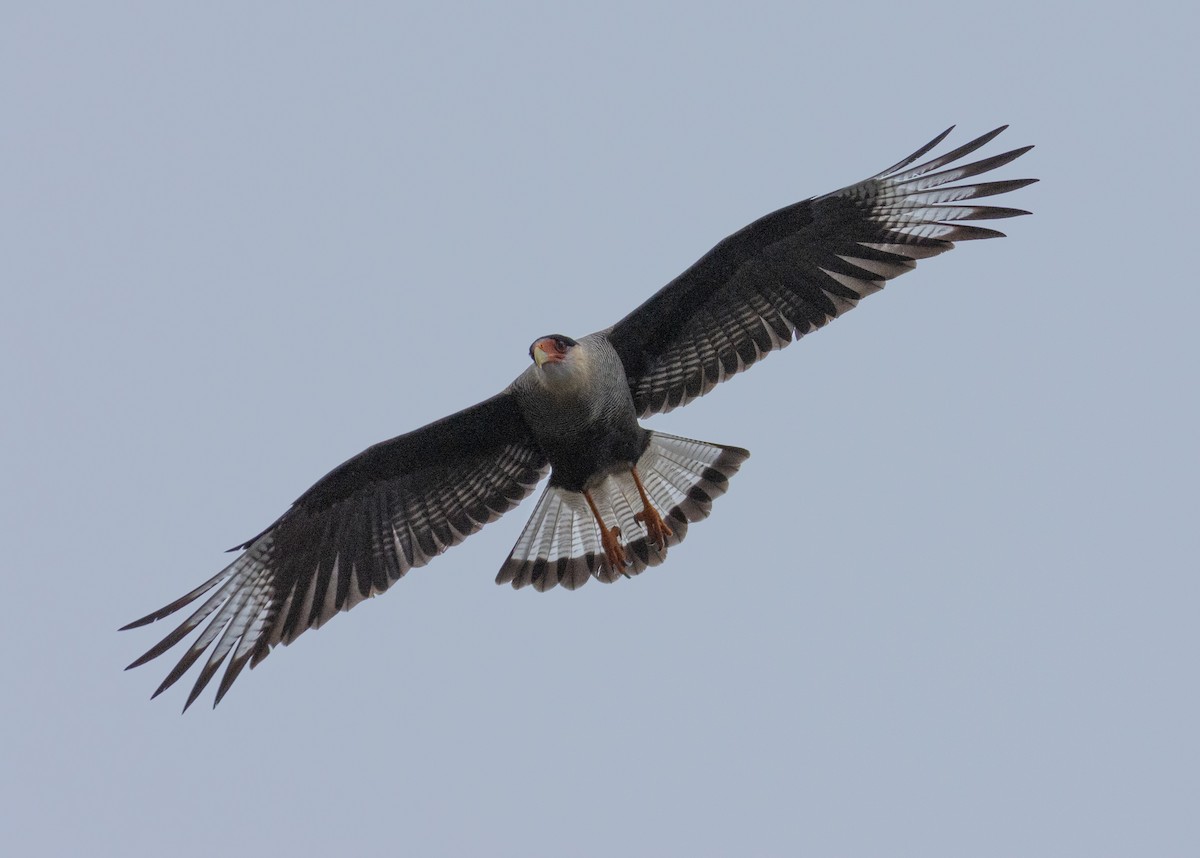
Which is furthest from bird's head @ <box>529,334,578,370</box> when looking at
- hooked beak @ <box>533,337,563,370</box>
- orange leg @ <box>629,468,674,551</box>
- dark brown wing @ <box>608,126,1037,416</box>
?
orange leg @ <box>629,468,674,551</box>

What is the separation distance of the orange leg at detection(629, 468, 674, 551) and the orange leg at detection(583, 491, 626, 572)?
0.17 meters

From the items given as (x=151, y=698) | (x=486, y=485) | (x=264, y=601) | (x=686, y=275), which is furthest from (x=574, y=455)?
(x=151, y=698)

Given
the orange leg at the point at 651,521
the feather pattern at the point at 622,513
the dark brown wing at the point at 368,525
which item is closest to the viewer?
the dark brown wing at the point at 368,525

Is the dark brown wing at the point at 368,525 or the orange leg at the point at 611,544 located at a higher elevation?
the dark brown wing at the point at 368,525

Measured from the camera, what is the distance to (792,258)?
855 centimetres

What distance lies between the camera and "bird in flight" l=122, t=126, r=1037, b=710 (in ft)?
27.5

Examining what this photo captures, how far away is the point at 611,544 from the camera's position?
358 inches

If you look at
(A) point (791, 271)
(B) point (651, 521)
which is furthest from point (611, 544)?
(A) point (791, 271)

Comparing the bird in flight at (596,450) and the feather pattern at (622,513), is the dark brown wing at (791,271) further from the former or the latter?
the feather pattern at (622,513)

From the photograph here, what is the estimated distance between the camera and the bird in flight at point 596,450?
8.38 meters

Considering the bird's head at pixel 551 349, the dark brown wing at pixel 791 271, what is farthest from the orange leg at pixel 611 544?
the bird's head at pixel 551 349

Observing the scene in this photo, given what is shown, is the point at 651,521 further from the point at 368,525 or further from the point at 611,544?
the point at 368,525

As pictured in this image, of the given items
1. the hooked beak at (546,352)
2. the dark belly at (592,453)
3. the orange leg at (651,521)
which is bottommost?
the orange leg at (651,521)

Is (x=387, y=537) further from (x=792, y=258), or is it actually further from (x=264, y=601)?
(x=792, y=258)
